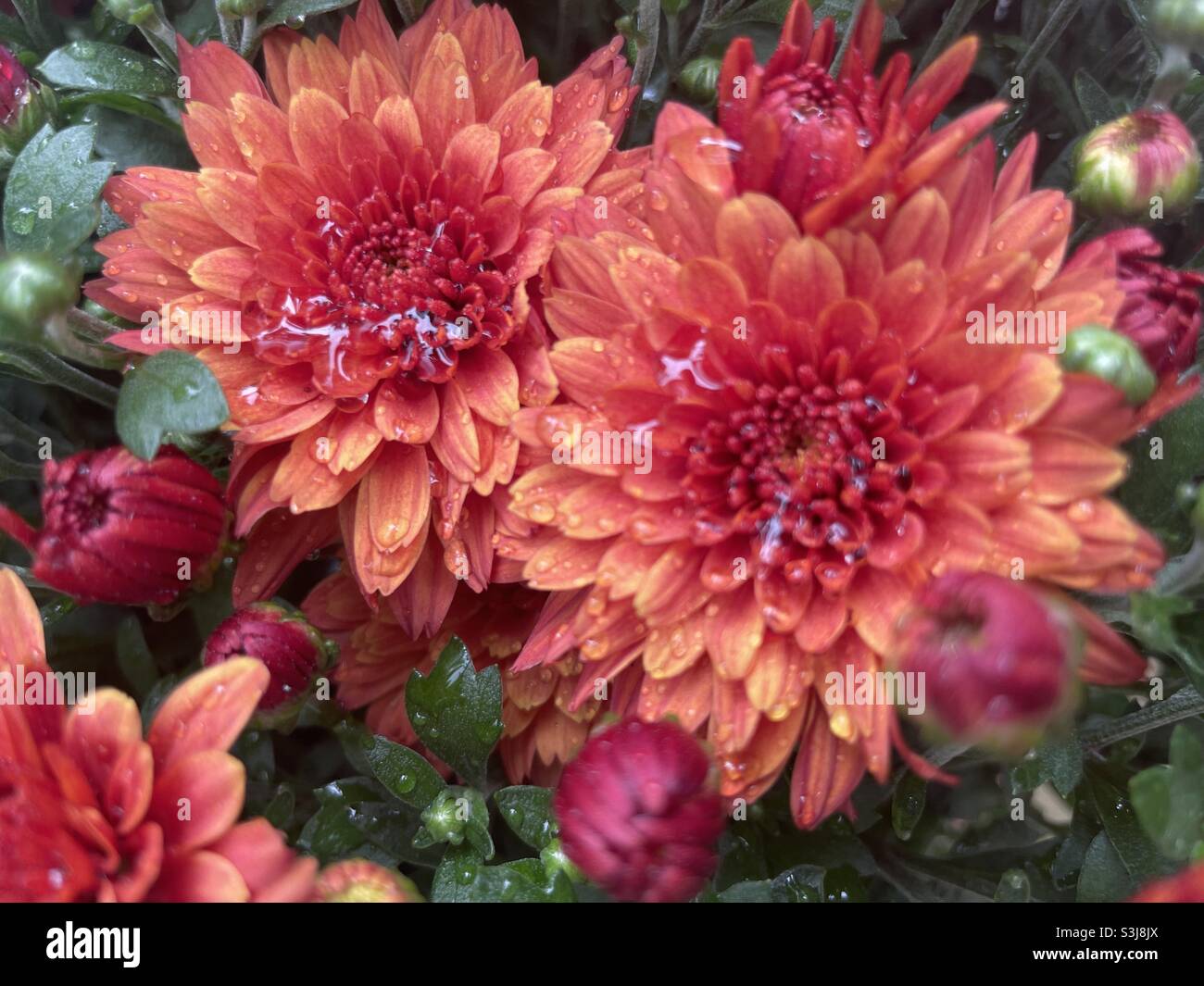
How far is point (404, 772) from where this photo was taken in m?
0.65

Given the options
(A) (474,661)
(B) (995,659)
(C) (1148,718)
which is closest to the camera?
(B) (995,659)

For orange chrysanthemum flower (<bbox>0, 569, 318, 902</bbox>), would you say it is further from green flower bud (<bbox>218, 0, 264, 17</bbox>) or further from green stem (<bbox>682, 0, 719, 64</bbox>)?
green stem (<bbox>682, 0, 719, 64</bbox>)

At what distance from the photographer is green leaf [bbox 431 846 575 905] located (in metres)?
0.56

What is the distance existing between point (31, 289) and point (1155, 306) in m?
0.54

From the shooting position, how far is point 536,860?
0.61 meters

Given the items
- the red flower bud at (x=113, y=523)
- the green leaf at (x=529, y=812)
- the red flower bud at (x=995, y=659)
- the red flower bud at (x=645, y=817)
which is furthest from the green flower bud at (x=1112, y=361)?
the red flower bud at (x=113, y=523)

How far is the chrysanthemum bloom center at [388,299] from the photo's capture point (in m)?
0.66

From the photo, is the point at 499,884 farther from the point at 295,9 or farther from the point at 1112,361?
the point at 295,9

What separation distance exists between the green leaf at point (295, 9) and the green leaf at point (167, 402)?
23 cm

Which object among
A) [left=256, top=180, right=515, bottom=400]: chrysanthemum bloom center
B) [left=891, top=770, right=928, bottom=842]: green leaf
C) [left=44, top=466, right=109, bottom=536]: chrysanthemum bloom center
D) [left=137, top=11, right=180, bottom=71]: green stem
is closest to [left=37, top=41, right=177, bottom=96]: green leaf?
[left=137, top=11, right=180, bottom=71]: green stem

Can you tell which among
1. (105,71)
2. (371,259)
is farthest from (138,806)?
(105,71)

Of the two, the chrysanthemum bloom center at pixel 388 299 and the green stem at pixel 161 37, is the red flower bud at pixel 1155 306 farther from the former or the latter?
the green stem at pixel 161 37

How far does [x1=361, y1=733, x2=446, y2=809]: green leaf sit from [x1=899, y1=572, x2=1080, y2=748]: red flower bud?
303mm
